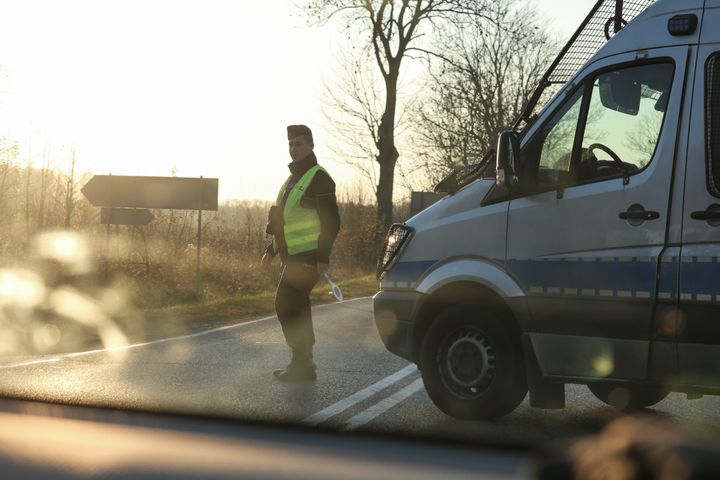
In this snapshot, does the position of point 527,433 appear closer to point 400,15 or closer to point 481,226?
point 481,226

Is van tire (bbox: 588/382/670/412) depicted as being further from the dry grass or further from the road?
the dry grass

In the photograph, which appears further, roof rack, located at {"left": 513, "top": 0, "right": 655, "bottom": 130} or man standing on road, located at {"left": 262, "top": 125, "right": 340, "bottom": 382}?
man standing on road, located at {"left": 262, "top": 125, "right": 340, "bottom": 382}

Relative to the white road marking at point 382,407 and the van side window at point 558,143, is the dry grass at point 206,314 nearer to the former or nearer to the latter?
the white road marking at point 382,407

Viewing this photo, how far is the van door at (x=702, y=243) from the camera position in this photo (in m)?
4.57

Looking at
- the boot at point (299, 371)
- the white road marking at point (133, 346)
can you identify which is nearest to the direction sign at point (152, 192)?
the white road marking at point (133, 346)

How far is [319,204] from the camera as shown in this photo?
7.54 metres

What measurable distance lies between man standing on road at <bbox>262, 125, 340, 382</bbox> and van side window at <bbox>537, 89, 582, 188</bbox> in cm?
247

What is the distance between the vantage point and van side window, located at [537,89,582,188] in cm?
528

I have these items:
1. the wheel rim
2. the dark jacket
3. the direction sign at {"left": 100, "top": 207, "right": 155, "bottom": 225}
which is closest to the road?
the wheel rim

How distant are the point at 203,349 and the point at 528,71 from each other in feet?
114

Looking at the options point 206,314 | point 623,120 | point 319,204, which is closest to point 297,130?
point 319,204

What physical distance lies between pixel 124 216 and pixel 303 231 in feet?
43.1

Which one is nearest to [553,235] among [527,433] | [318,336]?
[527,433]

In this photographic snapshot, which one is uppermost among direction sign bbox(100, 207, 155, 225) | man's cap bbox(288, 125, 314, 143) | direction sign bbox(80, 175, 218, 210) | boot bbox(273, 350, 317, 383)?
direction sign bbox(80, 175, 218, 210)
